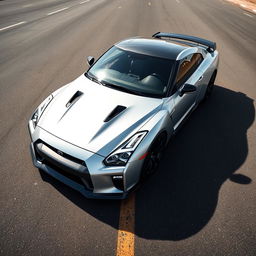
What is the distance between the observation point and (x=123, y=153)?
2840mm

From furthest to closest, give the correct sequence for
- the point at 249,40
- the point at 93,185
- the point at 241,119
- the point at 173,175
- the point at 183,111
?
the point at 249,40
the point at 241,119
the point at 183,111
the point at 173,175
the point at 93,185

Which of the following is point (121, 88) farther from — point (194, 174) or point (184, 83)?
point (194, 174)

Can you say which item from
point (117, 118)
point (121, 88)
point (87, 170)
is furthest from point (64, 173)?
point (121, 88)

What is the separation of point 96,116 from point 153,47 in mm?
1854

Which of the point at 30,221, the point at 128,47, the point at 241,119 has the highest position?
the point at 128,47

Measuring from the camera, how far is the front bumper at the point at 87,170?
9.01 ft

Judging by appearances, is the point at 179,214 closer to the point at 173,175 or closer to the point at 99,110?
the point at 173,175

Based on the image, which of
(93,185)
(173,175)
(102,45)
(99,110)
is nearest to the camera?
(93,185)

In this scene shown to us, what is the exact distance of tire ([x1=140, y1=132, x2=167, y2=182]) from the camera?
3.13 meters

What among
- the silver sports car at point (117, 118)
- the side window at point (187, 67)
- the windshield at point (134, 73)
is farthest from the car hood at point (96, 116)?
the side window at point (187, 67)

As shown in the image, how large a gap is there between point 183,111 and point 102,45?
255 inches

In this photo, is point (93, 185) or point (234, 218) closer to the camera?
point (93, 185)

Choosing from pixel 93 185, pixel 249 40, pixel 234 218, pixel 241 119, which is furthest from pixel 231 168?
pixel 249 40

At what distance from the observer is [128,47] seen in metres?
4.23
